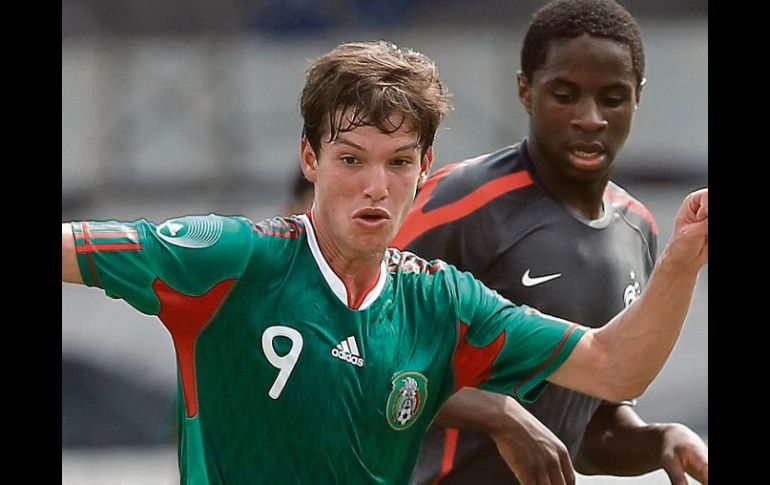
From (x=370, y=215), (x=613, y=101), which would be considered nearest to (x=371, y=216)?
(x=370, y=215)

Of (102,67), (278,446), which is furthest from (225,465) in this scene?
(102,67)

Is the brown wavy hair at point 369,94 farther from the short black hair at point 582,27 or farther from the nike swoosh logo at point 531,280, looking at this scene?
the short black hair at point 582,27

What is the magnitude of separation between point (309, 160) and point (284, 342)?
408 mm

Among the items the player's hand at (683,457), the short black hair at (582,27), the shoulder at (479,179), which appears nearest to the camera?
the player's hand at (683,457)

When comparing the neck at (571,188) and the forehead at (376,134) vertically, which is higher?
the forehead at (376,134)

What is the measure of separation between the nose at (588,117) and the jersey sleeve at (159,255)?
1471 millimetres

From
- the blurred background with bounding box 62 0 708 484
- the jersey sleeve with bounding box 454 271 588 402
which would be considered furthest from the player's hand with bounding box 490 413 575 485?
the blurred background with bounding box 62 0 708 484

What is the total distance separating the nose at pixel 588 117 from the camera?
3.84 m

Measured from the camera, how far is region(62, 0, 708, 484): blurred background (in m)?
7.75

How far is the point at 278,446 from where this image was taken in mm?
2730

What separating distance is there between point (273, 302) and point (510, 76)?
583cm

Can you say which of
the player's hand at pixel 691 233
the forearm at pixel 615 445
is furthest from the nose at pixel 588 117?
the player's hand at pixel 691 233

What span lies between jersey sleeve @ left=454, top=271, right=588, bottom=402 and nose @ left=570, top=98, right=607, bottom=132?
3.43ft
